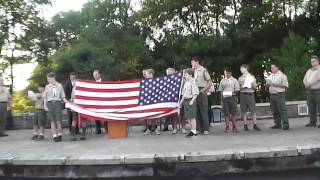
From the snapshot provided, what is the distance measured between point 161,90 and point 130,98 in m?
0.78

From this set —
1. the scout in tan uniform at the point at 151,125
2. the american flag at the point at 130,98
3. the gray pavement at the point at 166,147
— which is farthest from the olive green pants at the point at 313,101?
the scout in tan uniform at the point at 151,125

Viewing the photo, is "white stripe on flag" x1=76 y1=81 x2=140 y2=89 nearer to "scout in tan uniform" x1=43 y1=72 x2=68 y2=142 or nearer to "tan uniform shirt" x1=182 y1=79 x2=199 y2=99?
"scout in tan uniform" x1=43 y1=72 x2=68 y2=142

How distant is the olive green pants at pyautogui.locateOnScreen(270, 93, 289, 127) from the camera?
34.0ft

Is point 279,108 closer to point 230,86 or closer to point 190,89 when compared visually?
point 230,86

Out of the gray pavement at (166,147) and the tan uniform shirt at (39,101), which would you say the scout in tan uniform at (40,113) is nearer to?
the tan uniform shirt at (39,101)

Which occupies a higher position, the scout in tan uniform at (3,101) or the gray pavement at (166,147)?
the scout in tan uniform at (3,101)

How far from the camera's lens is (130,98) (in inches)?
414

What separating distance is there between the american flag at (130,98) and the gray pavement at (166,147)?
0.63 metres

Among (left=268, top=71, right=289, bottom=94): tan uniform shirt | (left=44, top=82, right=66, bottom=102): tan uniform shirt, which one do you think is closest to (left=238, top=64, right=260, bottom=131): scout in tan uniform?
(left=268, top=71, right=289, bottom=94): tan uniform shirt

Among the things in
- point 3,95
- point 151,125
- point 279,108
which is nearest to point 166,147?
point 151,125

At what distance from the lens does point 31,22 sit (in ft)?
80.9

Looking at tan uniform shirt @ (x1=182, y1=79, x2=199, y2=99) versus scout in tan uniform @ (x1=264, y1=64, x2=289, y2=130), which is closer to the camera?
tan uniform shirt @ (x1=182, y1=79, x2=199, y2=99)

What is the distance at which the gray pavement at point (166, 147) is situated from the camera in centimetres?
729

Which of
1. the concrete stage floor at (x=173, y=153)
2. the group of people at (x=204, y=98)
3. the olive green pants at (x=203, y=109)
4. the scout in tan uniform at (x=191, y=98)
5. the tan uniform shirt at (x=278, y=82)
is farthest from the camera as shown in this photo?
the tan uniform shirt at (x=278, y=82)
